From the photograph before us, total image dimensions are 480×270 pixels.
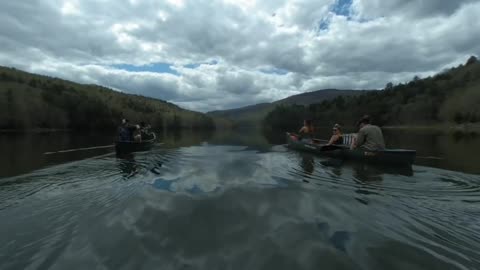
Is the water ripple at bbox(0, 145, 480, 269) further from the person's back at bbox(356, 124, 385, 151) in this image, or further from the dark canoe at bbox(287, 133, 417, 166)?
the person's back at bbox(356, 124, 385, 151)

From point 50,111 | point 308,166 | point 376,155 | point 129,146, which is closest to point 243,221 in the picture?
point 308,166

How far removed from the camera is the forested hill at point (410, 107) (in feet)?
251

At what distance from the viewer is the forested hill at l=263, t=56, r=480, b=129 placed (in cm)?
7650

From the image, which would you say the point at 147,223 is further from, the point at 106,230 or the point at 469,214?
the point at 469,214

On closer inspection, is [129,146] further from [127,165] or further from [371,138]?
[371,138]

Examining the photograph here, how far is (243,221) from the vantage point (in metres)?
6.46

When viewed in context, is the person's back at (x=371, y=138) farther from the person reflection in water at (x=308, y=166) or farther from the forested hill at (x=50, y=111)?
the forested hill at (x=50, y=111)

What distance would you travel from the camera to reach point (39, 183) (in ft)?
32.8

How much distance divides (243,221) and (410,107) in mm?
120202

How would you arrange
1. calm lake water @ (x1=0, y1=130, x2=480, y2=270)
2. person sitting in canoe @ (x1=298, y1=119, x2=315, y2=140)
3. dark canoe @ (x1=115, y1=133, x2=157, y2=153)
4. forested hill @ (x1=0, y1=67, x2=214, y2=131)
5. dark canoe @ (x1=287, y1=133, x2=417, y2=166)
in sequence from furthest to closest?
forested hill @ (x1=0, y1=67, x2=214, y2=131)
person sitting in canoe @ (x1=298, y1=119, x2=315, y2=140)
dark canoe @ (x1=115, y1=133, x2=157, y2=153)
dark canoe @ (x1=287, y1=133, x2=417, y2=166)
calm lake water @ (x1=0, y1=130, x2=480, y2=270)

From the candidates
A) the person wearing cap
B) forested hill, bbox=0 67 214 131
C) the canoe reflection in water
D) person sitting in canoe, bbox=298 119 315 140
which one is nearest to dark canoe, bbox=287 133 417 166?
the person wearing cap

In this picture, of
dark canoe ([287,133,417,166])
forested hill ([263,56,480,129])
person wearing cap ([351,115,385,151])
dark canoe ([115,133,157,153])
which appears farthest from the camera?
forested hill ([263,56,480,129])

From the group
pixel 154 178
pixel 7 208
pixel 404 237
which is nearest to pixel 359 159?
pixel 404 237

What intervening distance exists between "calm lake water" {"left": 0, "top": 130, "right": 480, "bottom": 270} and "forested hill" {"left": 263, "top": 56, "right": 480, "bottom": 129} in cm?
8159
